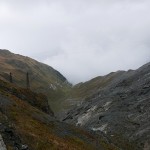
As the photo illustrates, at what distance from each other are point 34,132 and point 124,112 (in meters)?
52.4

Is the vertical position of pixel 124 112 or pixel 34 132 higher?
pixel 124 112

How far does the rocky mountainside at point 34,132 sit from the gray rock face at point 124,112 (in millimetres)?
18246

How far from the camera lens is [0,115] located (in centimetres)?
3916

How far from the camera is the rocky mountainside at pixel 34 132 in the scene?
3728cm

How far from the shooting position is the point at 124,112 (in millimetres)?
93062

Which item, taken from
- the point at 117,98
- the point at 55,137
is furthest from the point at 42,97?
the point at 117,98

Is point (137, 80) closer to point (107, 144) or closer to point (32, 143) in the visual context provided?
point (107, 144)

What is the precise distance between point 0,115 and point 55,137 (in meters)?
8.76

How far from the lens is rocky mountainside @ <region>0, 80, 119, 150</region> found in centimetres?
3728

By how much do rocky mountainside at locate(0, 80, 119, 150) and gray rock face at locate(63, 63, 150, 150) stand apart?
18.2 meters

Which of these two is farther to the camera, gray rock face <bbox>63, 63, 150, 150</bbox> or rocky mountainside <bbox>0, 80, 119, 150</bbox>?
gray rock face <bbox>63, 63, 150, 150</bbox>

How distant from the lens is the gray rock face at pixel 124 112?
81650mm

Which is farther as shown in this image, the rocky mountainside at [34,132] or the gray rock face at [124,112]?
the gray rock face at [124,112]

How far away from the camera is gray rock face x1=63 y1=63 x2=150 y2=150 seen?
81650 millimetres
